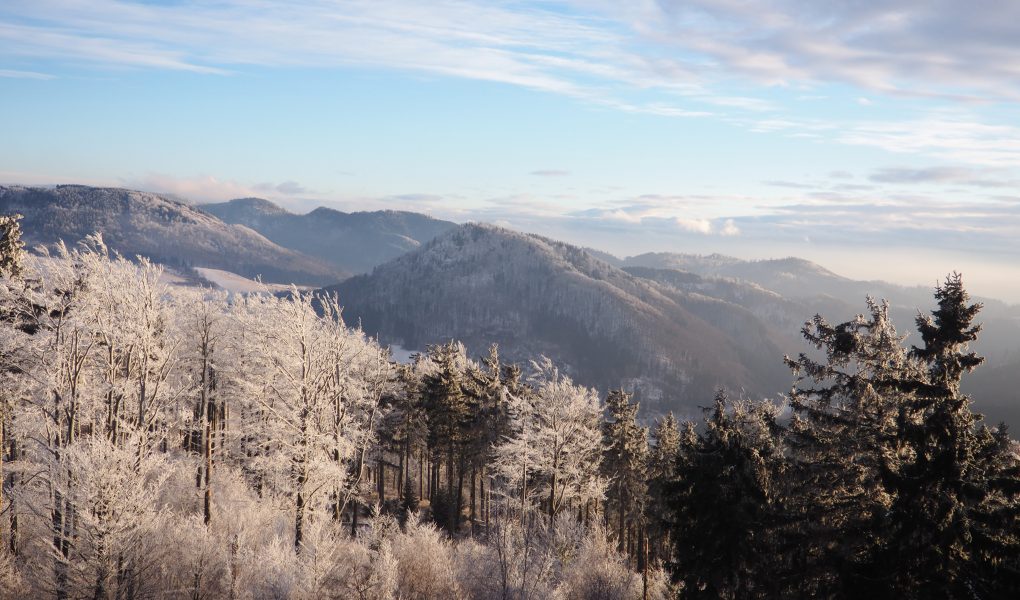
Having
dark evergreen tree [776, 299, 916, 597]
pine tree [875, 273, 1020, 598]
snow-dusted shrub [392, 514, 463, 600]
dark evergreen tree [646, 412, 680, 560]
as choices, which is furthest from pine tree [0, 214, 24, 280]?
dark evergreen tree [646, 412, 680, 560]

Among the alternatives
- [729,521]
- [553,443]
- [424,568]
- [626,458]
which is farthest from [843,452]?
[626,458]

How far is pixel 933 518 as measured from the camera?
1401 cm

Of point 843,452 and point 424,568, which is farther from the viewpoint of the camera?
point 424,568

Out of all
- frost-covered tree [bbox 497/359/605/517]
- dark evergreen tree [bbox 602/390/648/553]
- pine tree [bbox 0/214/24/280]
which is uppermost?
pine tree [bbox 0/214/24/280]

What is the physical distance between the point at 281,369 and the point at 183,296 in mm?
22749

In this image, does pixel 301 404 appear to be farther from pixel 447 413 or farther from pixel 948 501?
pixel 948 501

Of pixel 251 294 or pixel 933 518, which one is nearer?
pixel 933 518

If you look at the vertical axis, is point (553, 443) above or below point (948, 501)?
below

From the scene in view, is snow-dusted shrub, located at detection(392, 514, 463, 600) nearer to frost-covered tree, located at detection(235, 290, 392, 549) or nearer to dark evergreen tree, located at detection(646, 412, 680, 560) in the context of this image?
frost-covered tree, located at detection(235, 290, 392, 549)

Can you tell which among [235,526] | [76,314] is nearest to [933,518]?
[235,526]

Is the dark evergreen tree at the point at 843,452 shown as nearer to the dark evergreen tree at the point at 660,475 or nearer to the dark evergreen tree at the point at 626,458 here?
the dark evergreen tree at the point at 660,475

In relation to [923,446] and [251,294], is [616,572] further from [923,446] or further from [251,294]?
[251,294]

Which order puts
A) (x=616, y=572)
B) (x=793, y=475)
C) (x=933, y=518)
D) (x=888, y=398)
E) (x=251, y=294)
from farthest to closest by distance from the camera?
(x=251, y=294), (x=616, y=572), (x=793, y=475), (x=888, y=398), (x=933, y=518)

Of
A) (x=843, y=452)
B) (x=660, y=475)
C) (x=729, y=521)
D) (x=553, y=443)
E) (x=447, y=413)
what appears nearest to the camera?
(x=843, y=452)
